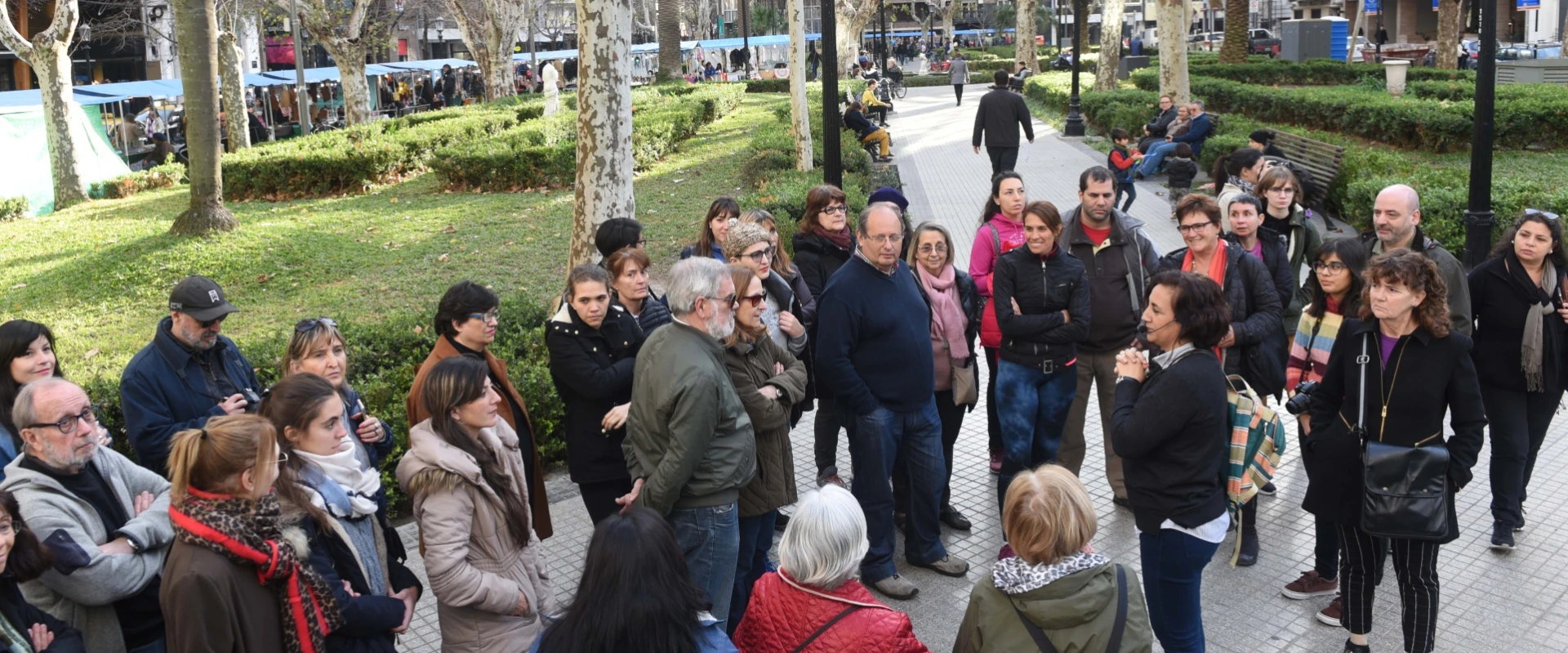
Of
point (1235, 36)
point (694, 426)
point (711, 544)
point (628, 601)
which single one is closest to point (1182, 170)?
point (711, 544)

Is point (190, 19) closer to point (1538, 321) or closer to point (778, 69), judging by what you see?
point (1538, 321)

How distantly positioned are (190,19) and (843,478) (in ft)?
34.1

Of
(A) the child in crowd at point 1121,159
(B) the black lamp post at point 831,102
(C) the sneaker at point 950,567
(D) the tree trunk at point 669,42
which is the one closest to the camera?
(C) the sneaker at point 950,567

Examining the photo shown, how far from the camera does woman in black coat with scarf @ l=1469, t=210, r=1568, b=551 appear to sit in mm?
5344

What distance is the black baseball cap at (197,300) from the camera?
473 centimetres

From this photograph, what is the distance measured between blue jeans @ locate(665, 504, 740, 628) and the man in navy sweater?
3.06 ft

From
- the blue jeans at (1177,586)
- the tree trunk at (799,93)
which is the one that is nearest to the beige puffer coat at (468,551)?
the blue jeans at (1177,586)

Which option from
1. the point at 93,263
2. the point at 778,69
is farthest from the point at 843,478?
the point at 778,69

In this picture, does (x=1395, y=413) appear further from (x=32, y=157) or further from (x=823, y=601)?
(x=32, y=157)

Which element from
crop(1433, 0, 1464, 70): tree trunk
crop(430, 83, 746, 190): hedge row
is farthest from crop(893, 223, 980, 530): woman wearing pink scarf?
crop(1433, 0, 1464, 70): tree trunk

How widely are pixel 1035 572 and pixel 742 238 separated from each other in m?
2.60

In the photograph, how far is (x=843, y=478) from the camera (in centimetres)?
678

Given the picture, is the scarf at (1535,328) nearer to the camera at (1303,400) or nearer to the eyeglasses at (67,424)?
the camera at (1303,400)

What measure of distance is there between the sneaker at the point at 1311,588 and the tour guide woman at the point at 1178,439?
1.22m
